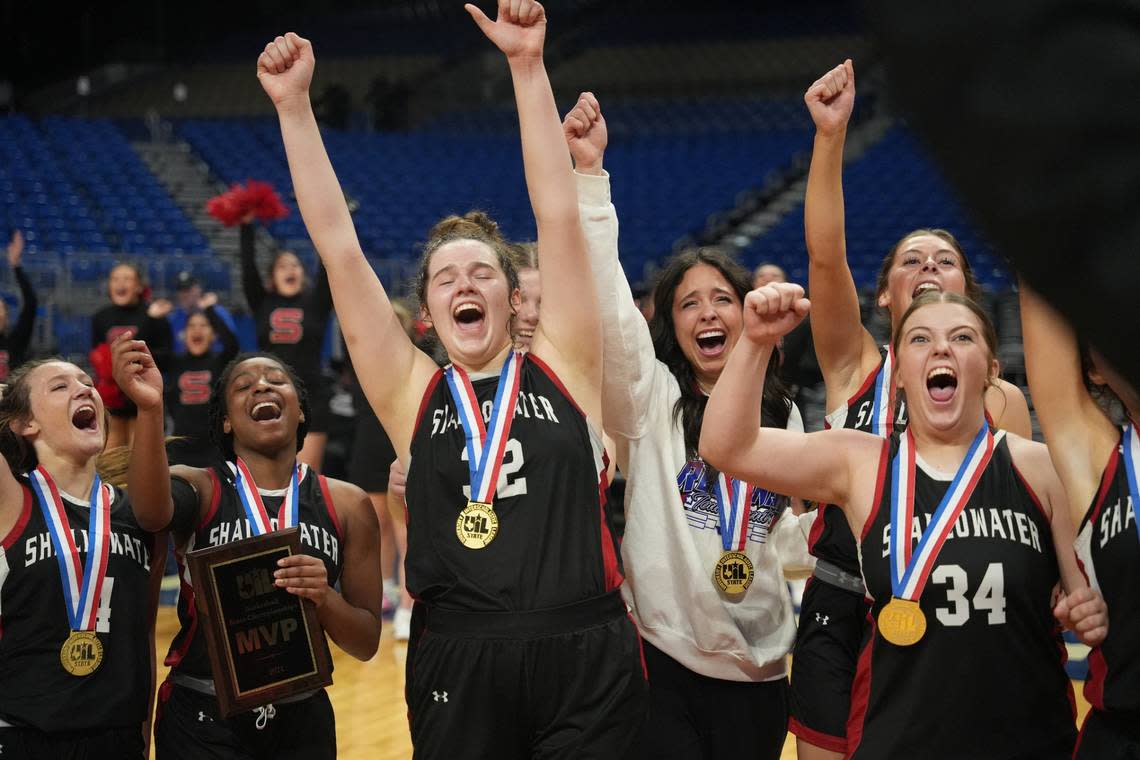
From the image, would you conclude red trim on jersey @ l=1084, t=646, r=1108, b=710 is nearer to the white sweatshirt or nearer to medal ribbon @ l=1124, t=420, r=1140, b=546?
medal ribbon @ l=1124, t=420, r=1140, b=546

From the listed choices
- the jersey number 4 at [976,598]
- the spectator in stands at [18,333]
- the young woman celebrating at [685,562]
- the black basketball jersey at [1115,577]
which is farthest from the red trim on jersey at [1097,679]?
the spectator in stands at [18,333]

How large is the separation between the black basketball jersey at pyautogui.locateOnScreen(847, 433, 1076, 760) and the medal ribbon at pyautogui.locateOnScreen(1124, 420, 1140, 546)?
7.8 inches

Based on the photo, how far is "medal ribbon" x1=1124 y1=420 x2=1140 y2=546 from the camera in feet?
8.08

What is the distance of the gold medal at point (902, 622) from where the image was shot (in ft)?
8.37

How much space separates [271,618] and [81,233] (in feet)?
40.1

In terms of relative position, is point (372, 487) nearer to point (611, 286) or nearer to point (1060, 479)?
point (611, 286)

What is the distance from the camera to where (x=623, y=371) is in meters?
2.99

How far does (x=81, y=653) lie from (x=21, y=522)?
1.21 ft

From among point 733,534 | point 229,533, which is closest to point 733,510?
point 733,534

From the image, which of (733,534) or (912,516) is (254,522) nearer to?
(733,534)

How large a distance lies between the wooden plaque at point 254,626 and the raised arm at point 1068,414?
1.76 meters

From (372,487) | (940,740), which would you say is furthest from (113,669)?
(372,487)

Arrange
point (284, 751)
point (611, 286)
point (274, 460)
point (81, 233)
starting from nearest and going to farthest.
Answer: point (611, 286) → point (284, 751) → point (274, 460) → point (81, 233)

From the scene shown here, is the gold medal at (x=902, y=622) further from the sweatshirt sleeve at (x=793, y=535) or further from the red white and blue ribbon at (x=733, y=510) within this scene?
the sweatshirt sleeve at (x=793, y=535)
